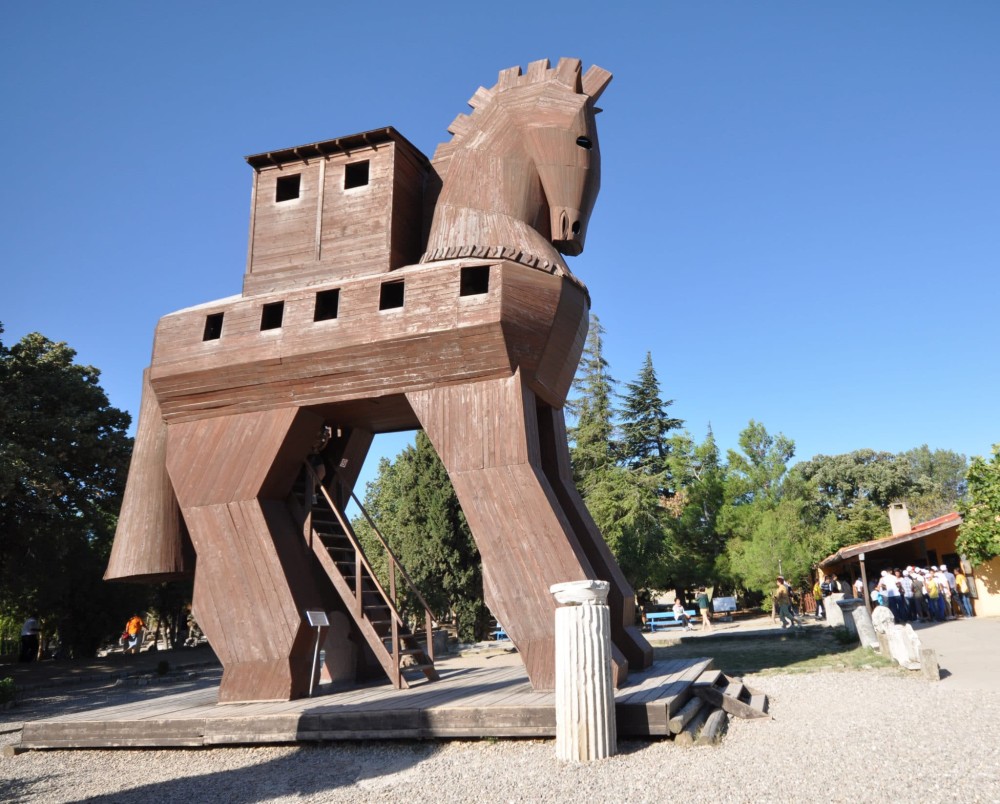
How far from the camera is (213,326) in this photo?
10953 millimetres

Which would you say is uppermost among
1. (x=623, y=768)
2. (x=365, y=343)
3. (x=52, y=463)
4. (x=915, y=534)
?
(x=52, y=463)

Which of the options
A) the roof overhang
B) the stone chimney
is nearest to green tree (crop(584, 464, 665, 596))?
the roof overhang

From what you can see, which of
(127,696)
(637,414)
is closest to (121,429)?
(127,696)

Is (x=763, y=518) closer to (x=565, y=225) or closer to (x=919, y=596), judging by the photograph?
(x=919, y=596)

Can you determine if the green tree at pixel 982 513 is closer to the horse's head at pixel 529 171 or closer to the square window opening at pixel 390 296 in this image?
the horse's head at pixel 529 171

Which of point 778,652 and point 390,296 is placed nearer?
point 390,296

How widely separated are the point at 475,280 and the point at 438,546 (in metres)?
13.2

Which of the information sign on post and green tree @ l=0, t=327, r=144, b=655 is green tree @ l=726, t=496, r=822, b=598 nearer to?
the information sign on post

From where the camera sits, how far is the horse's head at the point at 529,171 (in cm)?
1046

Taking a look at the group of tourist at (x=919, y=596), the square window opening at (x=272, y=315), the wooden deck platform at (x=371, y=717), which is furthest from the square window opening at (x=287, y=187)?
the group of tourist at (x=919, y=596)

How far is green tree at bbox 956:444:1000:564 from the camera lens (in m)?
21.4

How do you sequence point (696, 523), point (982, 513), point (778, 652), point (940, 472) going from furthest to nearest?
point (940, 472), point (696, 523), point (982, 513), point (778, 652)

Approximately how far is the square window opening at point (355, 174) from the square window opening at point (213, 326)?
2.77 m

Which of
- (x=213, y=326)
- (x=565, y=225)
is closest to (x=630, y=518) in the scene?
(x=565, y=225)
